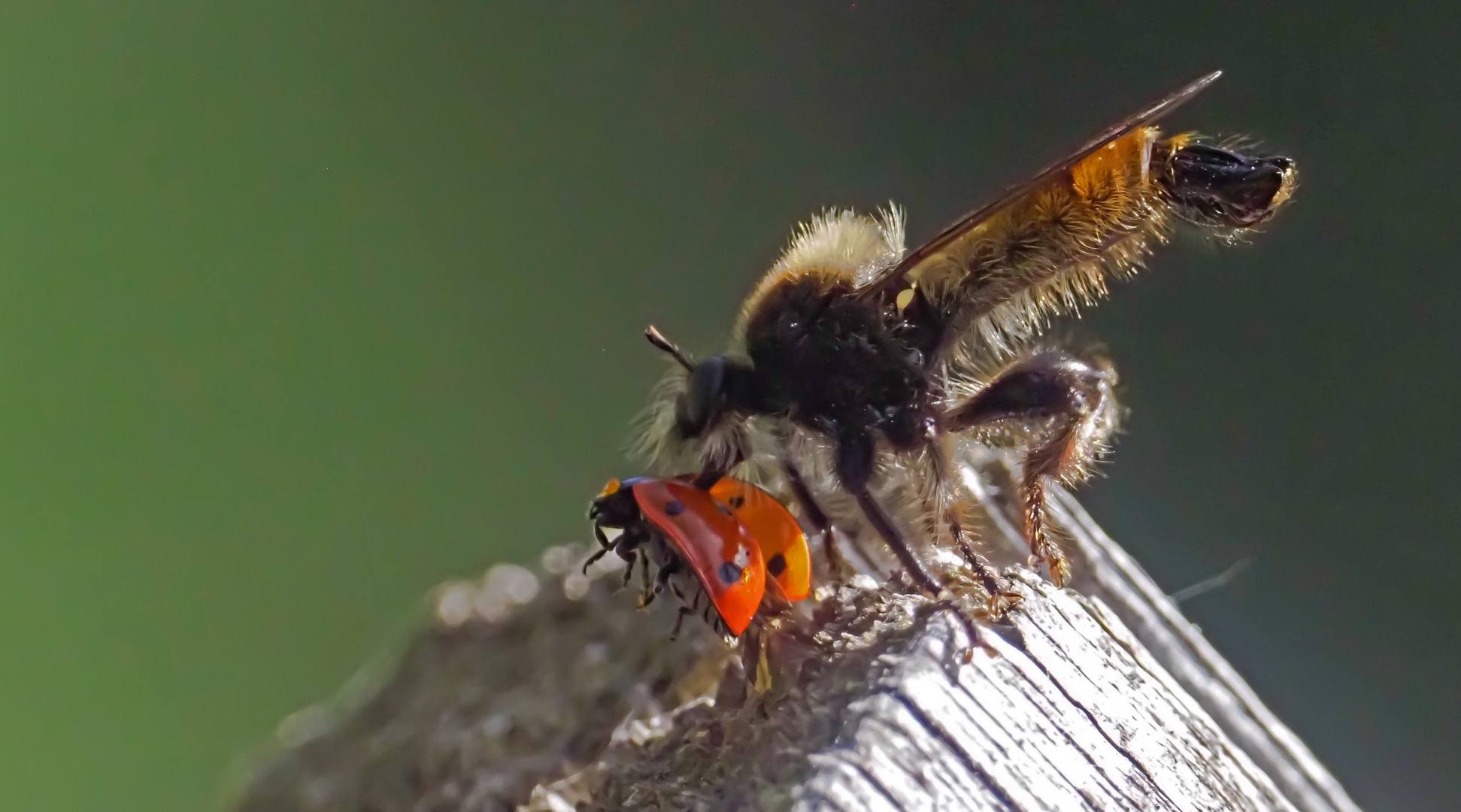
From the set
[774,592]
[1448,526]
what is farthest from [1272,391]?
[774,592]

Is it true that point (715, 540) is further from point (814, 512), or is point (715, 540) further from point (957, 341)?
point (957, 341)

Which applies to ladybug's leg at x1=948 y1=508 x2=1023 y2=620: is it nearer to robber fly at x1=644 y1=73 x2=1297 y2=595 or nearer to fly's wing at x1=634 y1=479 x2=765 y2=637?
robber fly at x1=644 y1=73 x2=1297 y2=595

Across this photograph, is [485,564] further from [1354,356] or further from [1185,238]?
[1354,356]

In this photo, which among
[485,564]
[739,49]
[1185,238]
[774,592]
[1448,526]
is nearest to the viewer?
[774,592]

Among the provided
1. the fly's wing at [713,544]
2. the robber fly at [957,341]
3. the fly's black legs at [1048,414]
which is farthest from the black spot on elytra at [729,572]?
the fly's black legs at [1048,414]

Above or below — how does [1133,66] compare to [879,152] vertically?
below

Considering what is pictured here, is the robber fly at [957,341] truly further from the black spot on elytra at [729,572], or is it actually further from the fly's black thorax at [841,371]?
the black spot on elytra at [729,572]

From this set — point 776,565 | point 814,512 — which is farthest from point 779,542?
point 814,512
